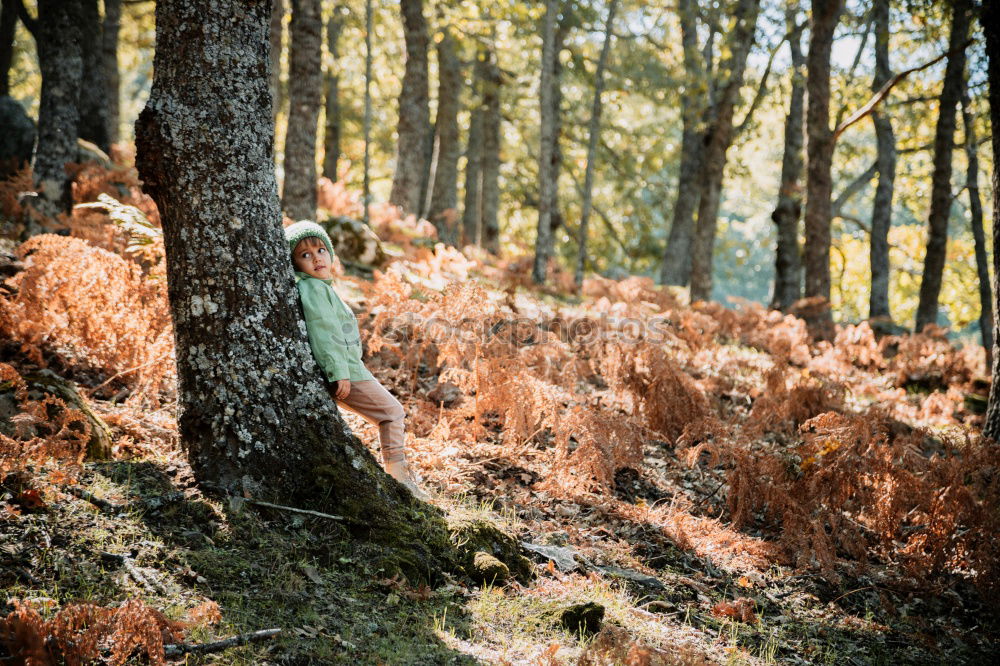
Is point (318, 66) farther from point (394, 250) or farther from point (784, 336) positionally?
point (784, 336)

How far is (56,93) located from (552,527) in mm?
7202

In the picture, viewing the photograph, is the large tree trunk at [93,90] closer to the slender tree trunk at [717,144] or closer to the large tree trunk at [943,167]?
the slender tree trunk at [717,144]

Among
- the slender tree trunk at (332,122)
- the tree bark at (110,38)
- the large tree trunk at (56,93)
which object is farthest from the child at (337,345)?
the slender tree trunk at (332,122)

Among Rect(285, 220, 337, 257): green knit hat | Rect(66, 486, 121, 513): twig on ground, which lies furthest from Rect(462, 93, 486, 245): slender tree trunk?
Rect(66, 486, 121, 513): twig on ground

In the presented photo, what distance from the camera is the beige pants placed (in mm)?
4281

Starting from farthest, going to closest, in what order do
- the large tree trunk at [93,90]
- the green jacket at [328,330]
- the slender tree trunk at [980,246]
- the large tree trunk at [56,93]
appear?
the slender tree trunk at [980,246] < the large tree trunk at [93,90] < the large tree trunk at [56,93] < the green jacket at [328,330]

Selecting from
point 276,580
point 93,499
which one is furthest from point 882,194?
point 93,499

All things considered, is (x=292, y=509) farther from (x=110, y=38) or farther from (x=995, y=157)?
(x=110, y=38)

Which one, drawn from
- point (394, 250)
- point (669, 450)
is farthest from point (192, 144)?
point (394, 250)

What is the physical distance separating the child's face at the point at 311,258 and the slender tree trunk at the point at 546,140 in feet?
24.9

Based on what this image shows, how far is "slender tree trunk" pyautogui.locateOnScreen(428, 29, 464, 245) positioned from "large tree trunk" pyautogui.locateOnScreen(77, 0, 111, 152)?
7.00 m

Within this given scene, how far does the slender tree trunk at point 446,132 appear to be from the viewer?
54.5 ft

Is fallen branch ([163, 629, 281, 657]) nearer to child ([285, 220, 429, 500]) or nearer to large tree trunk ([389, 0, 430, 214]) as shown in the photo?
child ([285, 220, 429, 500])

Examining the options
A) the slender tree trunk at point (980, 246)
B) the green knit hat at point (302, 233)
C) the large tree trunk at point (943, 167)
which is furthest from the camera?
the slender tree trunk at point (980, 246)
